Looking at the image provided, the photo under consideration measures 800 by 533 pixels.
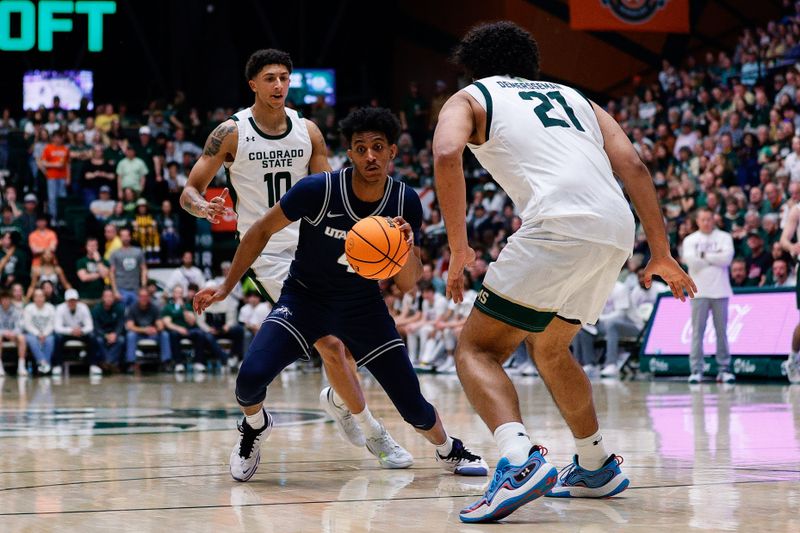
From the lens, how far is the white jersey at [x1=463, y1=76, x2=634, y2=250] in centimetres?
450

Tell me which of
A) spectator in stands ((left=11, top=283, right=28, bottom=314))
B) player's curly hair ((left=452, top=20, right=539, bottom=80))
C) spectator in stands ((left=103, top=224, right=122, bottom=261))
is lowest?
spectator in stands ((left=11, top=283, right=28, bottom=314))

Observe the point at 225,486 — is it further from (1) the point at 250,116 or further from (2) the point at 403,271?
(1) the point at 250,116

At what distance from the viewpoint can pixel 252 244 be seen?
5.62 meters

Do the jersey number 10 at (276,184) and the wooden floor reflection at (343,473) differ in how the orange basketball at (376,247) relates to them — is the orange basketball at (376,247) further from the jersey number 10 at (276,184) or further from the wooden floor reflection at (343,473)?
the jersey number 10 at (276,184)

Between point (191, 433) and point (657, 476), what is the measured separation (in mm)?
3500

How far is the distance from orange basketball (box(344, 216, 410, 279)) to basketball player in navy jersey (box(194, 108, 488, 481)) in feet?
1.46

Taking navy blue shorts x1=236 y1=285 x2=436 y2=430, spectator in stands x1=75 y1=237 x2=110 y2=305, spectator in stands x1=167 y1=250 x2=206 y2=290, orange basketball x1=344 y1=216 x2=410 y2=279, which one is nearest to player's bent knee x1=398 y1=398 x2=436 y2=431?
navy blue shorts x1=236 y1=285 x2=436 y2=430

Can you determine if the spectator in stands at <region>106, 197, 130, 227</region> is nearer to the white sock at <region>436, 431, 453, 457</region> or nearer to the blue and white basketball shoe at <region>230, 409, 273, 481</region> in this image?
the blue and white basketball shoe at <region>230, 409, 273, 481</region>

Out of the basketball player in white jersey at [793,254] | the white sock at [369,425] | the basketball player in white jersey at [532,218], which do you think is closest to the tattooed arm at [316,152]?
the white sock at [369,425]

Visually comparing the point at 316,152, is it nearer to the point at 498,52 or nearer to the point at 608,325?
the point at 498,52

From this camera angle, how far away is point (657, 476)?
5426 millimetres

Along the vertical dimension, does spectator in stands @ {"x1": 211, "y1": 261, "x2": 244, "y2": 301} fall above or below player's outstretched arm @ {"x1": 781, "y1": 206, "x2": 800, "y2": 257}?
below

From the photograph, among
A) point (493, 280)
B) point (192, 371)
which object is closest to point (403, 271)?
point (493, 280)

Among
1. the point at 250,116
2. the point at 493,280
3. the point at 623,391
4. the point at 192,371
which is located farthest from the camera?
the point at 192,371
